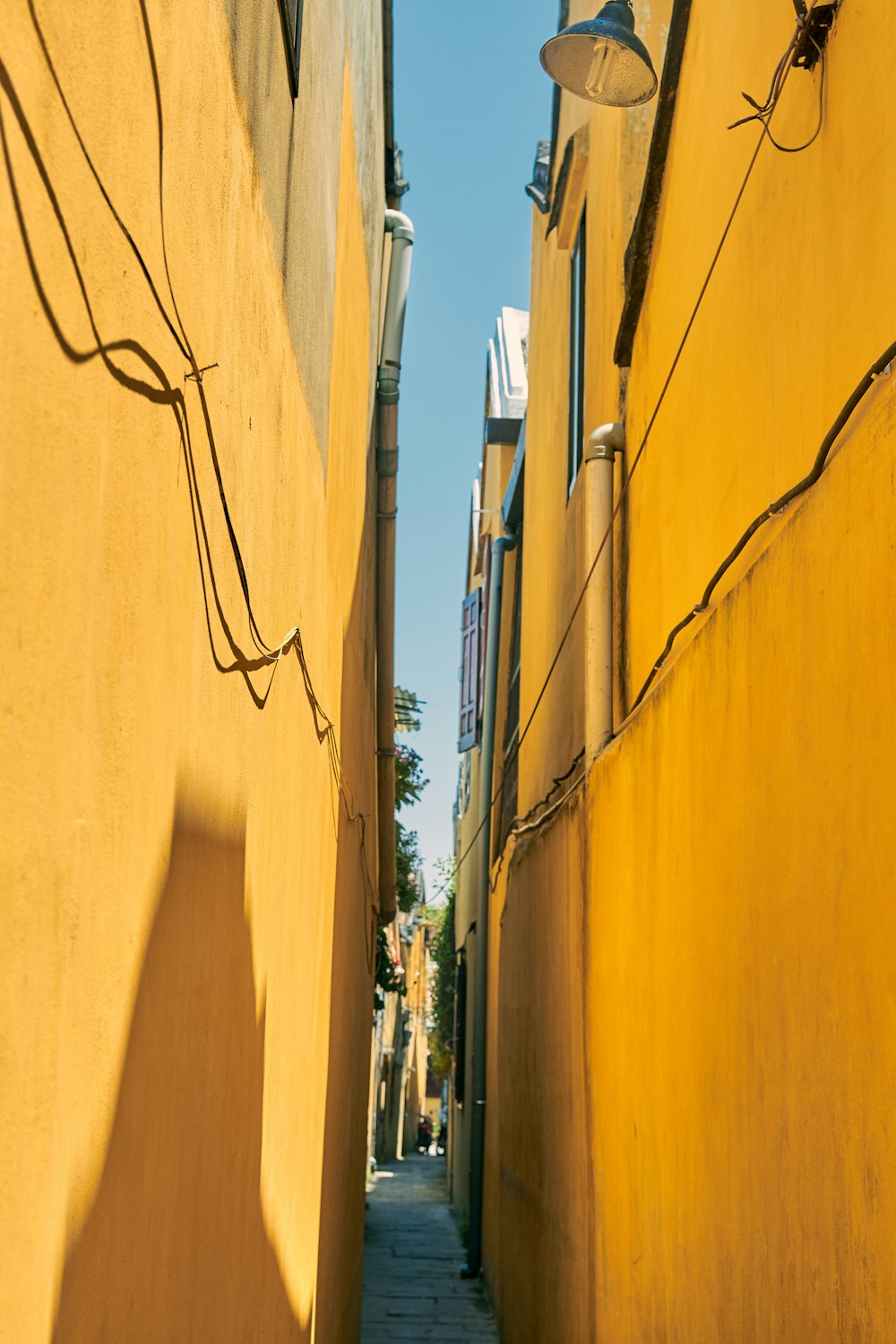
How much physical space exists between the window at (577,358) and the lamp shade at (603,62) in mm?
3159

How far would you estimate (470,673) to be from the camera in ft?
55.3

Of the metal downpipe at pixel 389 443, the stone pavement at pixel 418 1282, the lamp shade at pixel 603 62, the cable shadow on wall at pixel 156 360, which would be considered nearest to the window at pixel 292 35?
the lamp shade at pixel 603 62

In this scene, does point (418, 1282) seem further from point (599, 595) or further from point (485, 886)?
point (599, 595)

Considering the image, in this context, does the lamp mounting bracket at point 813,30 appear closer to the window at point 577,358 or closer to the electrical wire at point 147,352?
the electrical wire at point 147,352

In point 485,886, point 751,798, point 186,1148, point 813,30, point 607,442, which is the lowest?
point 186,1148

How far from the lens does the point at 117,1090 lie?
7.32 ft

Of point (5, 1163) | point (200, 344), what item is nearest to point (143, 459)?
point (200, 344)

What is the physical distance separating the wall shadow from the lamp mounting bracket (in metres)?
2.50

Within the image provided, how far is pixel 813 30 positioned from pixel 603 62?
1.66 m

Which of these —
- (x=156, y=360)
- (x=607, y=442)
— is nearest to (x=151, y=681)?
(x=156, y=360)

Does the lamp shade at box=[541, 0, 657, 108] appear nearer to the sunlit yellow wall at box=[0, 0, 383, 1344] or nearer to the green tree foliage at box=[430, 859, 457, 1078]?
the sunlit yellow wall at box=[0, 0, 383, 1344]

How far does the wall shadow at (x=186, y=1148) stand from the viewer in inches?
87.0

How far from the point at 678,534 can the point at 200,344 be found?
2.67m

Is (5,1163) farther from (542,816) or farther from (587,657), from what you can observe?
(542,816)
